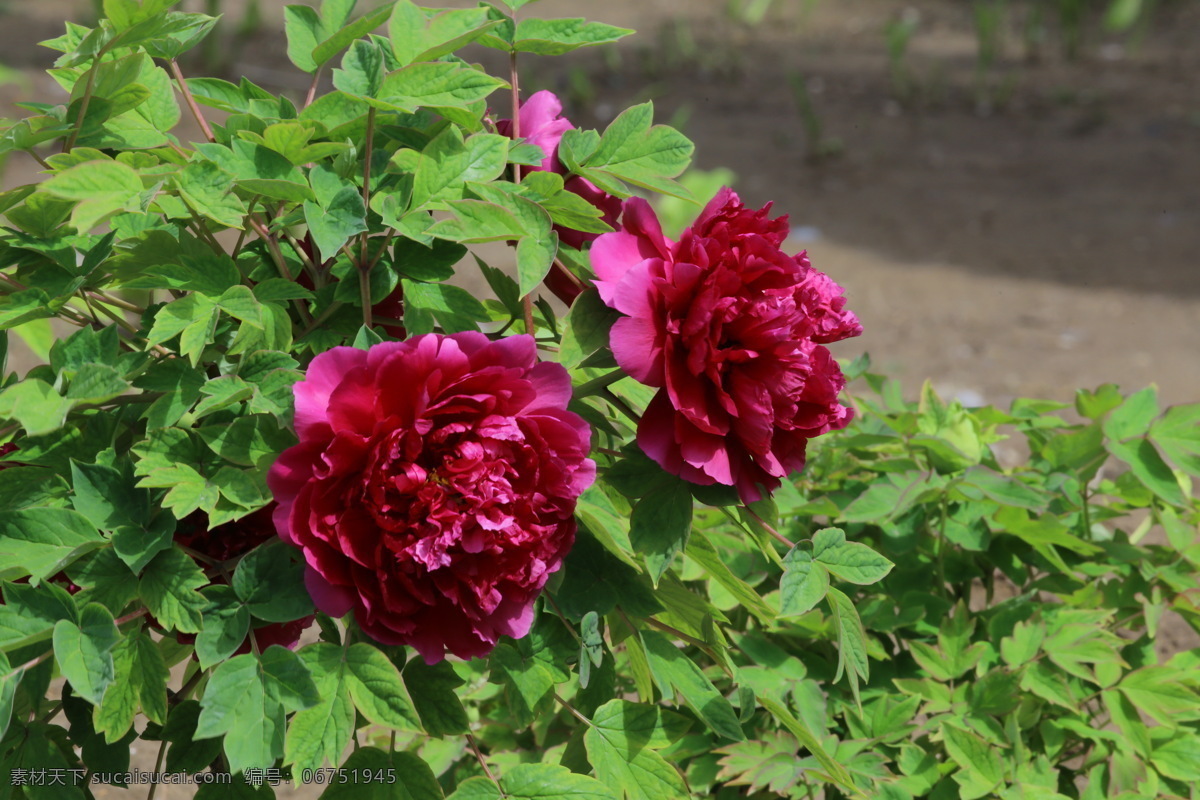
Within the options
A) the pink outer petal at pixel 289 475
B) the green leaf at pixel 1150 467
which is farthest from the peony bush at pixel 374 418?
the green leaf at pixel 1150 467

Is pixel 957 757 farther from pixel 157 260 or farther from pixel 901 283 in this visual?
pixel 901 283

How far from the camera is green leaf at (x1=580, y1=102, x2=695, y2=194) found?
909mm

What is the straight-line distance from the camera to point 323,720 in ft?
2.60

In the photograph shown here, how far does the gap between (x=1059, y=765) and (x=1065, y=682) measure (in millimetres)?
210

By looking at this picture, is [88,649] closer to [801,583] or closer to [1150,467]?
[801,583]

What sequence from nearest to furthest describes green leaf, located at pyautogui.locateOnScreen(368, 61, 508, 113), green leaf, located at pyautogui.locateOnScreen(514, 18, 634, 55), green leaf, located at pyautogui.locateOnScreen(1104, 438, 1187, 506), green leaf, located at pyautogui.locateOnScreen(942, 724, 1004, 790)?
green leaf, located at pyautogui.locateOnScreen(368, 61, 508, 113) < green leaf, located at pyautogui.locateOnScreen(514, 18, 634, 55) < green leaf, located at pyautogui.locateOnScreen(942, 724, 1004, 790) < green leaf, located at pyautogui.locateOnScreen(1104, 438, 1187, 506)

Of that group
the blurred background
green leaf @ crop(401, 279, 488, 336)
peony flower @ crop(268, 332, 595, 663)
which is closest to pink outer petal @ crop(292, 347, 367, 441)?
peony flower @ crop(268, 332, 595, 663)

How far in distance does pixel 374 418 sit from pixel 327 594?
125mm

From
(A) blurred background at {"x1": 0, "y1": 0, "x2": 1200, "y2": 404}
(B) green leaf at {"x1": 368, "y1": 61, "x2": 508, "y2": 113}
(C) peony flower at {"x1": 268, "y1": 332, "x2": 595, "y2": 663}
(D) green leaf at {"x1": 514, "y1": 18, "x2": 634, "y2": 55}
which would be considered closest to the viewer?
(C) peony flower at {"x1": 268, "y1": 332, "x2": 595, "y2": 663}

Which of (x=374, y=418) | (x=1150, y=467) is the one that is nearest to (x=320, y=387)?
(x=374, y=418)

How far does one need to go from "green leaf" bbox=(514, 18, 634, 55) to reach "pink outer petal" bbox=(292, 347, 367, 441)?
0.33m

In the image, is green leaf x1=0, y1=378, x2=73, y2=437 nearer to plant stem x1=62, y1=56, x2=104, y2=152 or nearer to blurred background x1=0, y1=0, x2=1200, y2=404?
plant stem x1=62, y1=56, x2=104, y2=152

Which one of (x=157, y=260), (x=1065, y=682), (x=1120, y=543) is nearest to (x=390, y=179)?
(x=157, y=260)

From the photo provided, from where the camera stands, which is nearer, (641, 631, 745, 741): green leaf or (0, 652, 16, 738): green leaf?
(0, 652, 16, 738): green leaf
